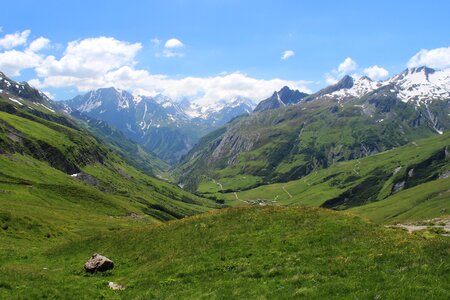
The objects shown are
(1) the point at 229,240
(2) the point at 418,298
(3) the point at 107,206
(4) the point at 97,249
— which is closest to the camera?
(2) the point at 418,298

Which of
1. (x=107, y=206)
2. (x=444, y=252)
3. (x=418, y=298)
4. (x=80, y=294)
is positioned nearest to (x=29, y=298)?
(x=80, y=294)

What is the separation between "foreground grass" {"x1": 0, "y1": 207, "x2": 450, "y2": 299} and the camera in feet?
86.0

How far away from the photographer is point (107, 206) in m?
188

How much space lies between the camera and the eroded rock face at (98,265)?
40.2 meters

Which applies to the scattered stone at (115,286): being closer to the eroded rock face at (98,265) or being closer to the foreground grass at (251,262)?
the foreground grass at (251,262)

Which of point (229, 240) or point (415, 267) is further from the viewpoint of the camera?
point (229, 240)

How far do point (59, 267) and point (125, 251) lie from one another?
689 centimetres

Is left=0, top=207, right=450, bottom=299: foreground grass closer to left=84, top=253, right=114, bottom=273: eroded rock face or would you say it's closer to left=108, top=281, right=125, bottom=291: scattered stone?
left=108, top=281, right=125, bottom=291: scattered stone

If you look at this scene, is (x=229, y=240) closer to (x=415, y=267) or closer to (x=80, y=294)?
(x=80, y=294)

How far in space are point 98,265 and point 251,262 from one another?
15485 mm

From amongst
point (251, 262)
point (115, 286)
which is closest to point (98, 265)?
point (115, 286)

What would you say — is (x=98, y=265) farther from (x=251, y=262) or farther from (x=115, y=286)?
(x=251, y=262)

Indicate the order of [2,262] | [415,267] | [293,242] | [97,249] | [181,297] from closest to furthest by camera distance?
[415,267], [181,297], [293,242], [2,262], [97,249]

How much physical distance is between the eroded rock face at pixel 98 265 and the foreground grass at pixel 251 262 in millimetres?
771
